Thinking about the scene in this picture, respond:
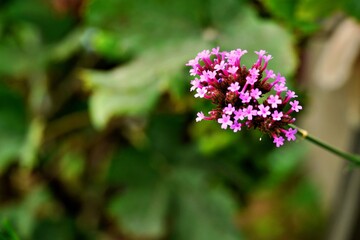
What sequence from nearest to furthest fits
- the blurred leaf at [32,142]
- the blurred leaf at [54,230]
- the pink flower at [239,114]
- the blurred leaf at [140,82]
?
1. the pink flower at [239,114]
2. the blurred leaf at [140,82]
3. the blurred leaf at [32,142]
4. the blurred leaf at [54,230]

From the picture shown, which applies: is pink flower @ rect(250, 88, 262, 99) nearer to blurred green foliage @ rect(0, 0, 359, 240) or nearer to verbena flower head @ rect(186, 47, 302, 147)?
verbena flower head @ rect(186, 47, 302, 147)

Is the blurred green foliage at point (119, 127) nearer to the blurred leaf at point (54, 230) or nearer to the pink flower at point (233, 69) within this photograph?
the blurred leaf at point (54, 230)

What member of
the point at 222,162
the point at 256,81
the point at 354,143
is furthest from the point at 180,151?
the point at 256,81

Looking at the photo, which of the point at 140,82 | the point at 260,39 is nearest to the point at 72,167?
the point at 140,82

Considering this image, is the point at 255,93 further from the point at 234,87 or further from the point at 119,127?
the point at 119,127

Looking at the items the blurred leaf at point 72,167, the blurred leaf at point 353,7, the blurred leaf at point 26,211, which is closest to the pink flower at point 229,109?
the blurred leaf at point 353,7

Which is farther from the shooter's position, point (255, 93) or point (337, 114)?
point (337, 114)
